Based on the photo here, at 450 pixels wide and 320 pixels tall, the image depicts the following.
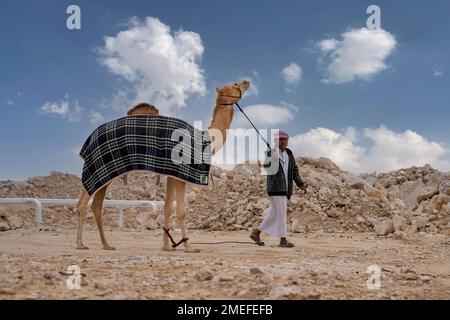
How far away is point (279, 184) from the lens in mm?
9844

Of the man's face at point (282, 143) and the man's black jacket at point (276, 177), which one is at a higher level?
the man's face at point (282, 143)

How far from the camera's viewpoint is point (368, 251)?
9.67m

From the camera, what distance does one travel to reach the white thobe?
9.84 m

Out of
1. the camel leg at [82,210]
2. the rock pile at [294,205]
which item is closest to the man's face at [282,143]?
the camel leg at [82,210]

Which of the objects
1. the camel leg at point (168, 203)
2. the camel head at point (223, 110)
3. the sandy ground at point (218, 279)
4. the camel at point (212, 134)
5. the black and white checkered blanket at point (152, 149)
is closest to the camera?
the sandy ground at point (218, 279)

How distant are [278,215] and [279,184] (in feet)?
1.90

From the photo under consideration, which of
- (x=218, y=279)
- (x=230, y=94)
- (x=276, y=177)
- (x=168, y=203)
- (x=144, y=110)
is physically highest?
(x=230, y=94)

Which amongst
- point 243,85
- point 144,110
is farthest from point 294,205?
point 144,110

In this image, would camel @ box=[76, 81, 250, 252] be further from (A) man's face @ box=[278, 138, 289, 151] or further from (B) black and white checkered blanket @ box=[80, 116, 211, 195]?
(A) man's face @ box=[278, 138, 289, 151]

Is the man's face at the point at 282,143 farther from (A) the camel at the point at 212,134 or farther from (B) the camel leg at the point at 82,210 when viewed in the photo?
(B) the camel leg at the point at 82,210

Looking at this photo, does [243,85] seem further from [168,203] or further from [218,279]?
[218,279]

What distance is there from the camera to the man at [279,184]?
9.85 meters

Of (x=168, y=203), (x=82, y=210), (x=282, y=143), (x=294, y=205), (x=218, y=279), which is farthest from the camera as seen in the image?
(x=294, y=205)
